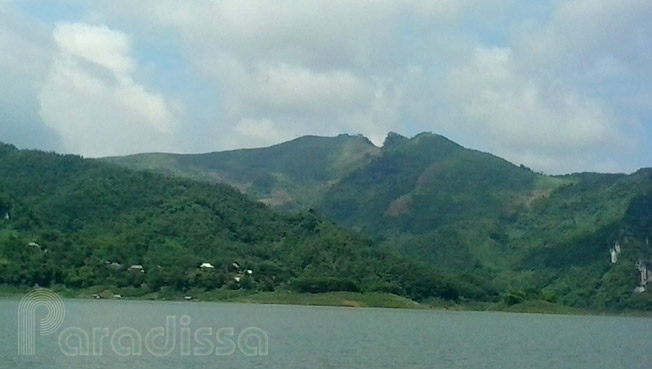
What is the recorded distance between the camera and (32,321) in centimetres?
7438

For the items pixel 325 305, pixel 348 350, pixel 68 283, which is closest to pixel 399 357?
pixel 348 350

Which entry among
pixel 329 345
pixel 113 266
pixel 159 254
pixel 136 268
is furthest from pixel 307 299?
pixel 329 345

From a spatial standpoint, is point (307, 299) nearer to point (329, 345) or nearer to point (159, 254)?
point (159, 254)

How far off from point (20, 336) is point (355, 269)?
128m

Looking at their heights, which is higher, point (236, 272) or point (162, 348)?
point (236, 272)

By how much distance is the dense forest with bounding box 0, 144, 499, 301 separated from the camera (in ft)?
470

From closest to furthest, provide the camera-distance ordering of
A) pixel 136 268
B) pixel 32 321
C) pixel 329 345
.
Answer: pixel 329 345, pixel 32 321, pixel 136 268

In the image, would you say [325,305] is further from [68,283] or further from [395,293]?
[68,283]

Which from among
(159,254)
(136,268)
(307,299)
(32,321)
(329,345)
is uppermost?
(159,254)

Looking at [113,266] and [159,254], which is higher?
[159,254]

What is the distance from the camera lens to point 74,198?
189 metres

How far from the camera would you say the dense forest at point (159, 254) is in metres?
143

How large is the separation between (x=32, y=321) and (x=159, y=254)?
9336 centimetres

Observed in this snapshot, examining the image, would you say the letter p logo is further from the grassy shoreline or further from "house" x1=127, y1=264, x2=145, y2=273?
"house" x1=127, y1=264, x2=145, y2=273
